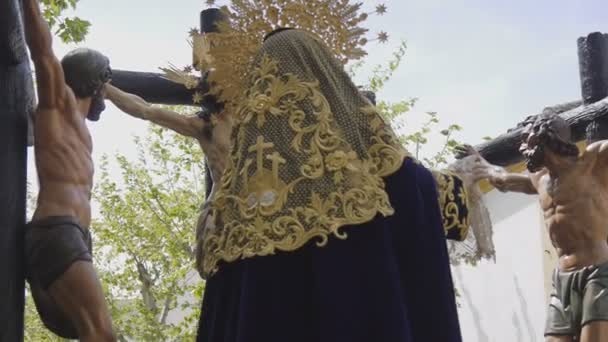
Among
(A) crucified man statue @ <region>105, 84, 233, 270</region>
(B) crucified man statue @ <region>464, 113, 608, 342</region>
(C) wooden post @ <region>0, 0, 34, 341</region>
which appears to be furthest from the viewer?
(B) crucified man statue @ <region>464, 113, 608, 342</region>

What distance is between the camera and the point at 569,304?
6.14 meters

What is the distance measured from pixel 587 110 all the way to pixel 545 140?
21.8 inches

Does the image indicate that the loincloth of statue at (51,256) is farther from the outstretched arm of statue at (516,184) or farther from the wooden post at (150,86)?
the outstretched arm of statue at (516,184)

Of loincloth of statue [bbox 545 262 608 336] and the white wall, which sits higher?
the white wall

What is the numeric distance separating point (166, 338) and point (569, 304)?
7.94 metres

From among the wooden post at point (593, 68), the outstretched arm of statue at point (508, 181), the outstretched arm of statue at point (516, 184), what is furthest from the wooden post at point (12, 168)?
the wooden post at point (593, 68)

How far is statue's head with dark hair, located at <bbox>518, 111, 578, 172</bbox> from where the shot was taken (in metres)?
6.09

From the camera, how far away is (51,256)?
3229 mm

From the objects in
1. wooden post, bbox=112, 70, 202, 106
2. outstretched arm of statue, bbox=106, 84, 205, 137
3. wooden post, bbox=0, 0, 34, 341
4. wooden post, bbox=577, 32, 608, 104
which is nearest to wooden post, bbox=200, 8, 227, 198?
outstretched arm of statue, bbox=106, 84, 205, 137

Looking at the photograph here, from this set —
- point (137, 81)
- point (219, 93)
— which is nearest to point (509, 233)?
point (137, 81)

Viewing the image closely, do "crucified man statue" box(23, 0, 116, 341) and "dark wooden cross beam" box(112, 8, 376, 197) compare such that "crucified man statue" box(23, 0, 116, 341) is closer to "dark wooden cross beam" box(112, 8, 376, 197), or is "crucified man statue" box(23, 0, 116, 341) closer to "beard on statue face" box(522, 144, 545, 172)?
"dark wooden cross beam" box(112, 8, 376, 197)

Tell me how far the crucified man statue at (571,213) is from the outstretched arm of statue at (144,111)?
2163 mm

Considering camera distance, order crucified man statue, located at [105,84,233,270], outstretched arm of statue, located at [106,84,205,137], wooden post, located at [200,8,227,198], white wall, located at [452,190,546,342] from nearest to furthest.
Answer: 1. crucified man statue, located at [105,84,233,270]
2. wooden post, located at [200,8,227,198]
3. outstretched arm of statue, located at [106,84,205,137]
4. white wall, located at [452,190,546,342]

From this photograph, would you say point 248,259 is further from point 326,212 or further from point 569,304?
point 569,304
